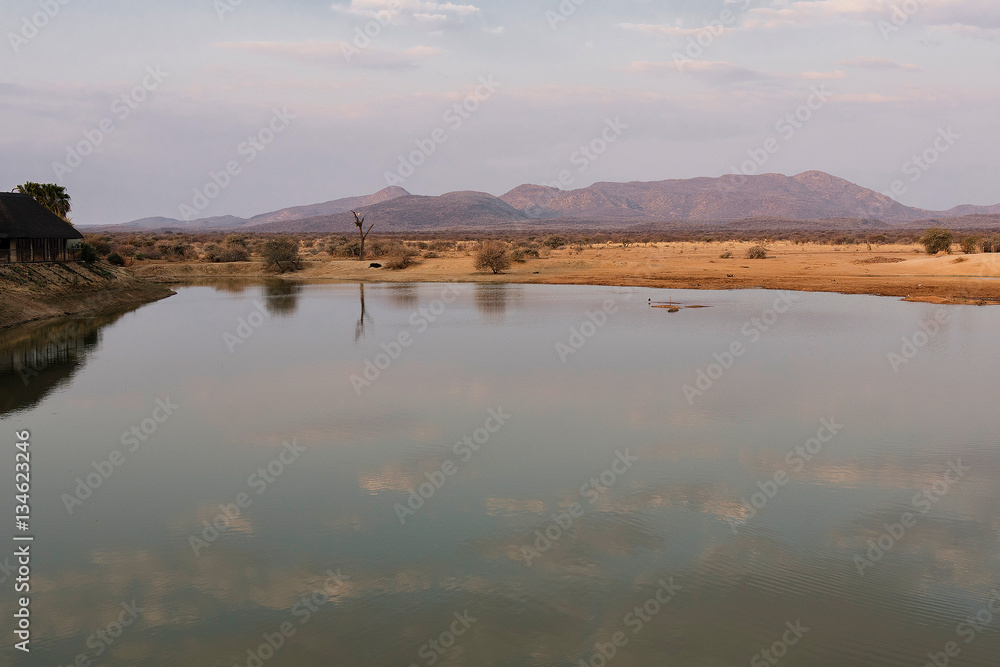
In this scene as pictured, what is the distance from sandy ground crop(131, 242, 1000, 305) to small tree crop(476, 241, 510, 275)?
2.23ft

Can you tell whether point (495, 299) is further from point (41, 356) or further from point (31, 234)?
→ point (31, 234)

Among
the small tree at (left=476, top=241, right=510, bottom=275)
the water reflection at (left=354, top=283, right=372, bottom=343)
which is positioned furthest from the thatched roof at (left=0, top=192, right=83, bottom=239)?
the small tree at (left=476, top=241, right=510, bottom=275)

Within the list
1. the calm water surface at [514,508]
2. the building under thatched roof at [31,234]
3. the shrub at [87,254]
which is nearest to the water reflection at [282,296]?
the shrub at [87,254]

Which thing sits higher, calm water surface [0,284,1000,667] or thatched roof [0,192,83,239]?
thatched roof [0,192,83,239]

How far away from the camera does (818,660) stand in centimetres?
690

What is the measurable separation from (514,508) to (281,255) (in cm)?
5366

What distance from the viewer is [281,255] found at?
60406 millimetres

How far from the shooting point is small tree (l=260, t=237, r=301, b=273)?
60312 mm

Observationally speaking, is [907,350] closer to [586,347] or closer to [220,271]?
[586,347]

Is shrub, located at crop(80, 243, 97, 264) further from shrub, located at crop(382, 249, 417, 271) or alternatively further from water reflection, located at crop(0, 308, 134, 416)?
shrub, located at crop(382, 249, 417, 271)

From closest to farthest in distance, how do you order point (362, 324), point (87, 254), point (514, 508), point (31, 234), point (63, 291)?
point (514, 508)
point (362, 324)
point (31, 234)
point (63, 291)
point (87, 254)

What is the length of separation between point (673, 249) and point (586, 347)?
54.3 meters

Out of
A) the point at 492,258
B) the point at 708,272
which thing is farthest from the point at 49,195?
the point at 708,272

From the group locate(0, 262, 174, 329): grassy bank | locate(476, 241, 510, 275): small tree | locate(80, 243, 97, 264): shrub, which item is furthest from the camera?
locate(476, 241, 510, 275): small tree
